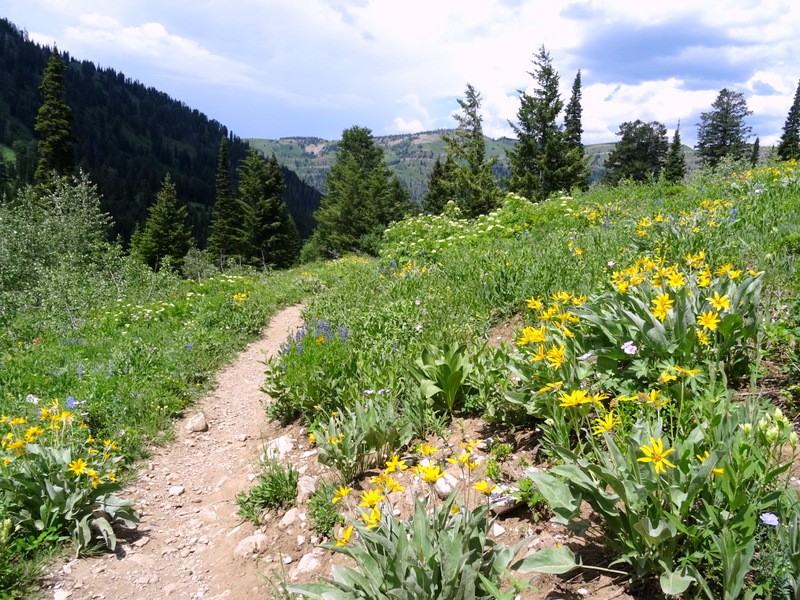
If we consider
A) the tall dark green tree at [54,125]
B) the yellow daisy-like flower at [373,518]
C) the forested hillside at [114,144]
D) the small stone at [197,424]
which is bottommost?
the small stone at [197,424]

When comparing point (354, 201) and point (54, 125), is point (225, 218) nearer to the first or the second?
point (354, 201)

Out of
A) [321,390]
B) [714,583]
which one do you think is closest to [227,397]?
[321,390]

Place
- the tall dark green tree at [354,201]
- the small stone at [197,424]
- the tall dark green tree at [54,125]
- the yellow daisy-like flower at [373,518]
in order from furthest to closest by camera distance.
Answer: the tall dark green tree at [354,201]
the tall dark green tree at [54,125]
the small stone at [197,424]
the yellow daisy-like flower at [373,518]

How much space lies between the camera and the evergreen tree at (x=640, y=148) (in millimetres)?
54188

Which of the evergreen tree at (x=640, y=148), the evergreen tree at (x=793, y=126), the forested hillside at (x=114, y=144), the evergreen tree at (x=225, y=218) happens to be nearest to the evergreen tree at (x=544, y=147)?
the evergreen tree at (x=640, y=148)

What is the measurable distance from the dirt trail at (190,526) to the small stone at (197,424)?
0.06 meters

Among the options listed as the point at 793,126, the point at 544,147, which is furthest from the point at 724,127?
the point at 544,147

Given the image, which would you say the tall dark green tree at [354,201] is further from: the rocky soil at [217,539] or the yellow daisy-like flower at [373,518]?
the yellow daisy-like flower at [373,518]

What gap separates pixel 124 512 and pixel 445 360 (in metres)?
2.81

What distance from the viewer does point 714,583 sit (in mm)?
1930

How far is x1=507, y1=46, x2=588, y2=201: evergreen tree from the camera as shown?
109 feet

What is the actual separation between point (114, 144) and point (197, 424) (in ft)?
586

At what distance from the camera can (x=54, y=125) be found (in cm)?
2956

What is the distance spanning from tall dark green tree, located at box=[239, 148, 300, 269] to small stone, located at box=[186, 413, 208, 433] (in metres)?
47.9
